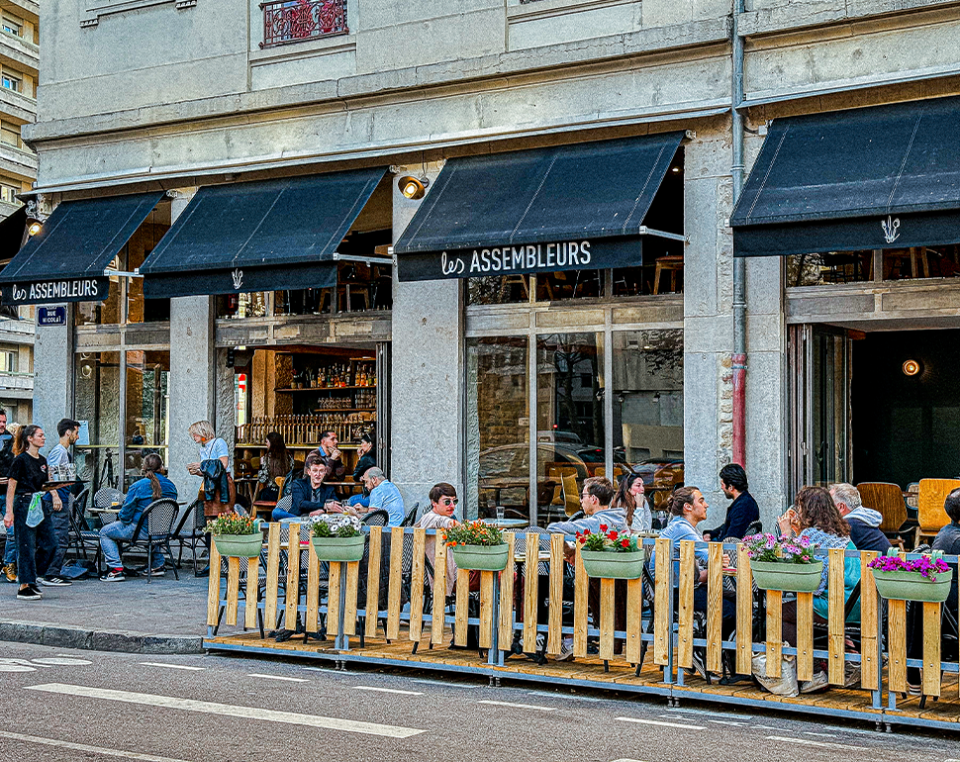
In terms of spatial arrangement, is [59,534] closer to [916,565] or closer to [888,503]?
[888,503]

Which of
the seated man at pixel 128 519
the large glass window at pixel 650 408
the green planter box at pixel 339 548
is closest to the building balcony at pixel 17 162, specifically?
the seated man at pixel 128 519

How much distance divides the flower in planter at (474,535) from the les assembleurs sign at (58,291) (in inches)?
320

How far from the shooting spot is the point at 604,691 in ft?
30.0

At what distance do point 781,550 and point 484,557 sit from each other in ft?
6.90

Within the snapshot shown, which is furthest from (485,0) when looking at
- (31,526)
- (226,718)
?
(226,718)

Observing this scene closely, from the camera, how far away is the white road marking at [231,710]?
759 cm

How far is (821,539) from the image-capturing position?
29.2 feet

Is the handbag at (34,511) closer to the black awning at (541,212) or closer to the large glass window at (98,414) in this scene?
the black awning at (541,212)

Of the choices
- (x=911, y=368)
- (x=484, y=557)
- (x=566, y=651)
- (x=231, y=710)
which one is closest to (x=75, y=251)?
(x=484, y=557)

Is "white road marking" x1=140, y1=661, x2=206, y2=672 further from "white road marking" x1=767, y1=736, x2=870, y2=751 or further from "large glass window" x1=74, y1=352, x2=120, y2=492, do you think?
"large glass window" x1=74, y1=352, x2=120, y2=492

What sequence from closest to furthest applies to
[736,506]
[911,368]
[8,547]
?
[736,506] → [8,547] → [911,368]

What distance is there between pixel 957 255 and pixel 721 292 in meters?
2.22

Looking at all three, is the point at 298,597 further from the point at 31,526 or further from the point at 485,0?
the point at 485,0

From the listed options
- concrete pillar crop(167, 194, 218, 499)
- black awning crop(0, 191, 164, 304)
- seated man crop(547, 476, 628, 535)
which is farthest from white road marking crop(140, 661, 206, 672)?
black awning crop(0, 191, 164, 304)
